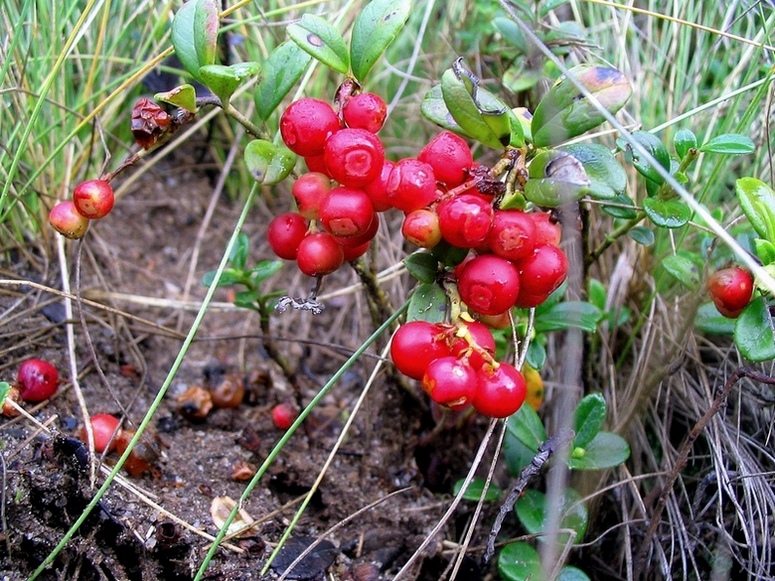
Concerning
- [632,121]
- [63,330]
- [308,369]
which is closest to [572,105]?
[632,121]

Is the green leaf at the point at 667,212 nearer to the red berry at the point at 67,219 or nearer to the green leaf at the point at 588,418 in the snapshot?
the green leaf at the point at 588,418

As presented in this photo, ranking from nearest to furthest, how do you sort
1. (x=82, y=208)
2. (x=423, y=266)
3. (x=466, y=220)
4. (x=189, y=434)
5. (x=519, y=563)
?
1. (x=466, y=220)
2. (x=423, y=266)
3. (x=82, y=208)
4. (x=519, y=563)
5. (x=189, y=434)

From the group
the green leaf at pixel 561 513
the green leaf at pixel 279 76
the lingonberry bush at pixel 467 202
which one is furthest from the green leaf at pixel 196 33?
the green leaf at pixel 561 513

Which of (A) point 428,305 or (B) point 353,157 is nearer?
(B) point 353,157

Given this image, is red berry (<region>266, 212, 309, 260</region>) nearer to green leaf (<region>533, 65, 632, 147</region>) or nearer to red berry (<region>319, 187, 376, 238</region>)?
red berry (<region>319, 187, 376, 238</region>)

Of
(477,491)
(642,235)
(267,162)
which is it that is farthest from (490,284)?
(477,491)

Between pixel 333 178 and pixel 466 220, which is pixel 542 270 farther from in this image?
pixel 333 178

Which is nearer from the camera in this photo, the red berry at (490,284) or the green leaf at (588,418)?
the red berry at (490,284)

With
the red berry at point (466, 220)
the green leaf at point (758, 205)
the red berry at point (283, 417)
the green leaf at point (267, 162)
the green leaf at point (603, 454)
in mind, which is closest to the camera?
the red berry at point (466, 220)
